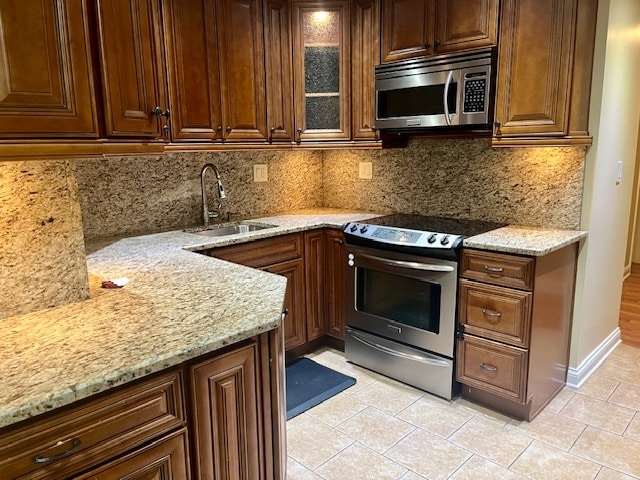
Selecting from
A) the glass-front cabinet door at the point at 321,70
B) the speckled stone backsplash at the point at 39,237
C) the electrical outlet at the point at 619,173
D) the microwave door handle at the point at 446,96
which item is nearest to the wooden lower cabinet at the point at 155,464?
the speckled stone backsplash at the point at 39,237

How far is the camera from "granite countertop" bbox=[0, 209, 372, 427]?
1029 mm

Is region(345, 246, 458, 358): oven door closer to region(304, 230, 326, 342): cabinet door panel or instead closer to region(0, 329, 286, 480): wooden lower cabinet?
region(304, 230, 326, 342): cabinet door panel

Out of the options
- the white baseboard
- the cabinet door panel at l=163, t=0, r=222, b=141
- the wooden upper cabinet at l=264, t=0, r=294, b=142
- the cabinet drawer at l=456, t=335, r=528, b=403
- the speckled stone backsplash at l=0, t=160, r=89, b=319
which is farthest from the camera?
the wooden upper cabinet at l=264, t=0, r=294, b=142

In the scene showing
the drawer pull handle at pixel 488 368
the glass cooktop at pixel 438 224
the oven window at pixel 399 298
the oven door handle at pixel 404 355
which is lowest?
the oven door handle at pixel 404 355

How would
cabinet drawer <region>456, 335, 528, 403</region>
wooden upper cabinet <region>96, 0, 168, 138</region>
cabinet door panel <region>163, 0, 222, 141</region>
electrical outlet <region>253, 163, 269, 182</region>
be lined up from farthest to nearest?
1. electrical outlet <region>253, 163, 269, 182</region>
2. cabinet door panel <region>163, 0, 222, 141</region>
3. cabinet drawer <region>456, 335, 528, 403</region>
4. wooden upper cabinet <region>96, 0, 168, 138</region>

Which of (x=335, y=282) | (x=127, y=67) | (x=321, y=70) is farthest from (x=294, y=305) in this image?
(x=127, y=67)

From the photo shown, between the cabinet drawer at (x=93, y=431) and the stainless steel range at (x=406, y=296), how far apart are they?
1632 mm

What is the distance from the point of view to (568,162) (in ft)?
8.40

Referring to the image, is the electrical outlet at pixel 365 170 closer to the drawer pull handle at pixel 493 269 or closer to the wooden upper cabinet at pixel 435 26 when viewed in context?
the wooden upper cabinet at pixel 435 26

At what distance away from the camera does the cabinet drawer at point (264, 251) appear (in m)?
2.54

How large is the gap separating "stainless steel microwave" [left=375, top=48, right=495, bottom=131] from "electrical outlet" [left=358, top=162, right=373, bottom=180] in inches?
22.9

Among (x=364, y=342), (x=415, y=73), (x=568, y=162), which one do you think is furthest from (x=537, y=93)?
(x=364, y=342)

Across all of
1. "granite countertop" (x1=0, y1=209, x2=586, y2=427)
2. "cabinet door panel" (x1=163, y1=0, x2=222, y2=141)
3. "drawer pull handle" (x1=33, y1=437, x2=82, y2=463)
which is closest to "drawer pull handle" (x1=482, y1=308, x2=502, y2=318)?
"granite countertop" (x1=0, y1=209, x2=586, y2=427)

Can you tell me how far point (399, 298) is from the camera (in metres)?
2.73
